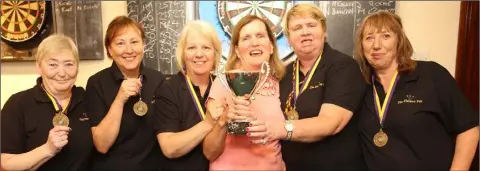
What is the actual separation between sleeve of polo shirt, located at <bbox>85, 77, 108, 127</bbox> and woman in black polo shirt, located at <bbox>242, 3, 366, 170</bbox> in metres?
0.99

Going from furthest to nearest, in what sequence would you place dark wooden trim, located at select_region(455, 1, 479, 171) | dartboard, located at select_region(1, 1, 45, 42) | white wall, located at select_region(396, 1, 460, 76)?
dartboard, located at select_region(1, 1, 45, 42), white wall, located at select_region(396, 1, 460, 76), dark wooden trim, located at select_region(455, 1, 479, 171)

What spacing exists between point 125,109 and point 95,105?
0.53 feet

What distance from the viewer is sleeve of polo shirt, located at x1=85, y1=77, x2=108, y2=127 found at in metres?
1.99

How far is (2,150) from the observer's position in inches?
68.6

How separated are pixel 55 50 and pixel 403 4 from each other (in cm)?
312

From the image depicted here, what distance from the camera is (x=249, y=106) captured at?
1602mm

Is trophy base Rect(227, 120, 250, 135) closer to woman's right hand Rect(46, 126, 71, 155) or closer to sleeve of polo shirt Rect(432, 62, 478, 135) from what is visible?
woman's right hand Rect(46, 126, 71, 155)

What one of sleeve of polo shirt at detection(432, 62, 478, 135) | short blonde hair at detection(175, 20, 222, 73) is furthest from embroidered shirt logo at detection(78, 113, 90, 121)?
sleeve of polo shirt at detection(432, 62, 478, 135)

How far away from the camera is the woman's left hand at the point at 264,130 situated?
4.78 ft

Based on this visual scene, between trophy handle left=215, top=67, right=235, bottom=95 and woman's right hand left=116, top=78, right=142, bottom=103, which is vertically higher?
trophy handle left=215, top=67, right=235, bottom=95

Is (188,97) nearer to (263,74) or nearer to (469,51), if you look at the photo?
(263,74)

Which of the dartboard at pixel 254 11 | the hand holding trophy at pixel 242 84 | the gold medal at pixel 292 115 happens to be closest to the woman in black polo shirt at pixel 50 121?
the hand holding trophy at pixel 242 84

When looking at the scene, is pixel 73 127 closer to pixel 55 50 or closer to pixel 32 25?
pixel 55 50

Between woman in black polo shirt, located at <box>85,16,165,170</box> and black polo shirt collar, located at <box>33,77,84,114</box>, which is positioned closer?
black polo shirt collar, located at <box>33,77,84,114</box>
